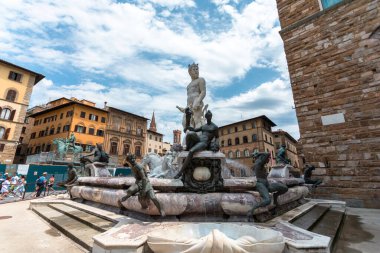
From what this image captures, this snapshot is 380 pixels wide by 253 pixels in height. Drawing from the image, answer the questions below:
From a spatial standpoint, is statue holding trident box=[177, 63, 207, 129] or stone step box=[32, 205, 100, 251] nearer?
stone step box=[32, 205, 100, 251]

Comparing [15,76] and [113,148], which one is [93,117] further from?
[15,76]

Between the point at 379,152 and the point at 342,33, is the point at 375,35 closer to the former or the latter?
the point at 342,33

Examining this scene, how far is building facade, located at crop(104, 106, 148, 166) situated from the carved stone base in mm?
35182

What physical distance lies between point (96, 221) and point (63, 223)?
0.80 metres

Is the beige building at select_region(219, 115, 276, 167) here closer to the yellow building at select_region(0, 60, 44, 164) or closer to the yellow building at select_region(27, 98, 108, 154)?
the yellow building at select_region(27, 98, 108, 154)

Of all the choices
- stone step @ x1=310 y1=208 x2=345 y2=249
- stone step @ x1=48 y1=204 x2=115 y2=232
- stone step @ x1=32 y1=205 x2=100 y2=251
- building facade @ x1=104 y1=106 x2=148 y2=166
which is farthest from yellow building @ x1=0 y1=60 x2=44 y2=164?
stone step @ x1=310 y1=208 x2=345 y2=249

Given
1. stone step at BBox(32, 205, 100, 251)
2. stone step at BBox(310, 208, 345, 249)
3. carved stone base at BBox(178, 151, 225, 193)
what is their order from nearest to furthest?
1. stone step at BBox(32, 205, 100, 251)
2. stone step at BBox(310, 208, 345, 249)
3. carved stone base at BBox(178, 151, 225, 193)

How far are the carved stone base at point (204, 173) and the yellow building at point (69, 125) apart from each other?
35.5 metres

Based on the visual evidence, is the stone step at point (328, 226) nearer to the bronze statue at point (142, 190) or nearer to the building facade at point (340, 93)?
the bronze statue at point (142, 190)

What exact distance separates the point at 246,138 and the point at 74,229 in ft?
129

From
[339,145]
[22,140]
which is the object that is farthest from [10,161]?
[339,145]

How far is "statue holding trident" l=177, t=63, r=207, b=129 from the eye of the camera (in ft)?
25.5

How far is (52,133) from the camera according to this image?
35656 mm

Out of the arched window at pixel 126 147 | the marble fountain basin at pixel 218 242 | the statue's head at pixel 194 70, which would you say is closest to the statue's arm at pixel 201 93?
the statue's head at pixel 194 70
